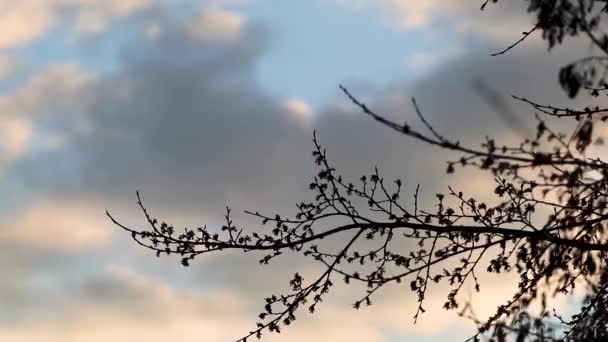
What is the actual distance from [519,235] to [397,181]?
1.29 metres

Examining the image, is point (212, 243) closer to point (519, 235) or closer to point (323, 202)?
point (323, 202)

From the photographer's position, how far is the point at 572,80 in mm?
6074

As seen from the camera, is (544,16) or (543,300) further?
(543,300)

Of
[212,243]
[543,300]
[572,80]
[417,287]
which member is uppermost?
[212,243]

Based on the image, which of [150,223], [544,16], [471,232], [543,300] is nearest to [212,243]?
[150,223]

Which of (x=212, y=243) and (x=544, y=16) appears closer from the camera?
(x=544, y=16)

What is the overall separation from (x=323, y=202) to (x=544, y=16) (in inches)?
122

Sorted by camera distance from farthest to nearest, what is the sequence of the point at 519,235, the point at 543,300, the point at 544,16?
1. the point at 519,235
2. the point at 543,300
3. the point at 544,16

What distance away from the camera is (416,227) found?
8.73 metres

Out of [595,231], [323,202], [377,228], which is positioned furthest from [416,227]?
[595,231]

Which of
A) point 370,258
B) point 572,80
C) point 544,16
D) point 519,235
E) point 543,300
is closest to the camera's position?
point 572,80

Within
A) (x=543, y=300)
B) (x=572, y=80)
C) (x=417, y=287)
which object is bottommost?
(x=543, y=300)

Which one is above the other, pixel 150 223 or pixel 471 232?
pixel 150 223

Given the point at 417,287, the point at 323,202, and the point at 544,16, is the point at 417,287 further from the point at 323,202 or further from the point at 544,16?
the point at 544,16
